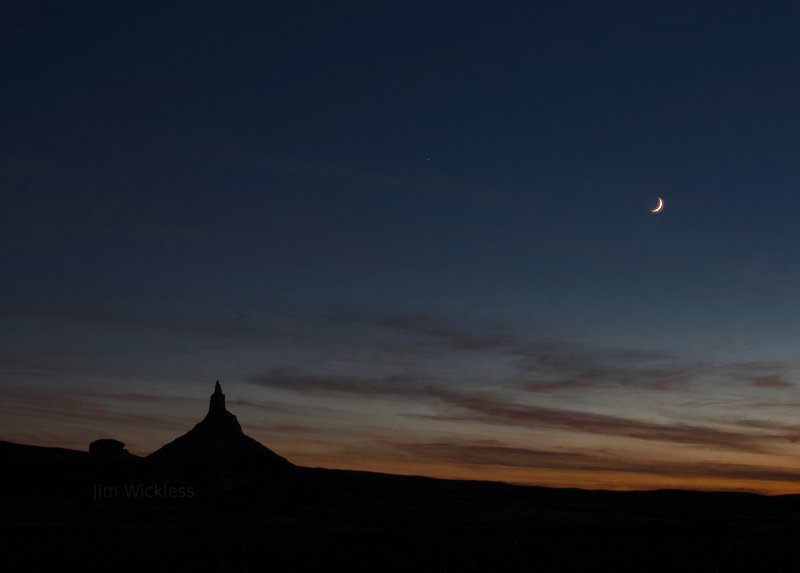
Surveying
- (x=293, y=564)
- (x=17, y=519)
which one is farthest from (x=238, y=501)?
(x=293, y=564)

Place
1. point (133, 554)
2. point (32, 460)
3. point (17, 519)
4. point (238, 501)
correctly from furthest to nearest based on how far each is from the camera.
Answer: point (32, 460), point (238, 501), point (17, 519), point (133, 554)

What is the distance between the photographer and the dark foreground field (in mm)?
21156

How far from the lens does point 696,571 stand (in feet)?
62.2

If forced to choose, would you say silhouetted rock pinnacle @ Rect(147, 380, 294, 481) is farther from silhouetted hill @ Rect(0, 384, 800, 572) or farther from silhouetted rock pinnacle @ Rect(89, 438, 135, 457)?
silhouetted rock pinnacle @ Rect(89, 438, 135, 457)

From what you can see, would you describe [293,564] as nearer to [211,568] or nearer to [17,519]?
[211,568]

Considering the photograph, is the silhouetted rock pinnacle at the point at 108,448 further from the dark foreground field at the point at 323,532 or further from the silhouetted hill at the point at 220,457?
the silhouetted hill at the point at 220,457

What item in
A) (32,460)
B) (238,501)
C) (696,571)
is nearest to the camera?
(696,571)

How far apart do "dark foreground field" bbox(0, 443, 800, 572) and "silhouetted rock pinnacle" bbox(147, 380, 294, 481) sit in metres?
4.06

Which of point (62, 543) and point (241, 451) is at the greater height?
point (241, 451)

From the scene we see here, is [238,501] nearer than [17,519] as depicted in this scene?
No

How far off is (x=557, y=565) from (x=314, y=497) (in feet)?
363

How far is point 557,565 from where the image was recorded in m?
19.8

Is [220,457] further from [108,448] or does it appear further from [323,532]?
[108,448]

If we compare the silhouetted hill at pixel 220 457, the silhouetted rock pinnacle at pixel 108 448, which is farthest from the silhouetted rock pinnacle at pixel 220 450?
the silhouetted rock pinnacle at pixel 108 448
